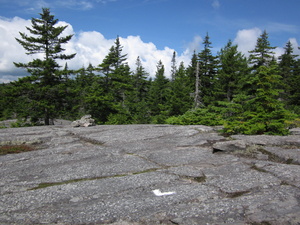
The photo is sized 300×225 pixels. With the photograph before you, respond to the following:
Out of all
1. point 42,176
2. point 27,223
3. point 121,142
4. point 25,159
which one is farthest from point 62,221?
point 121,142

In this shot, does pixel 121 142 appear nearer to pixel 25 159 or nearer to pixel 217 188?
pixel 25 159

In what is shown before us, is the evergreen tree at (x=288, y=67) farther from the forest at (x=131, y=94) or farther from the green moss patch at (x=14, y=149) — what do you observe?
the green moss patch at (x=14, y=149)

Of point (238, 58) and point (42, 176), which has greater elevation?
point (238, 58)

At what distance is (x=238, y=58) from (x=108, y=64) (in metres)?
20.1

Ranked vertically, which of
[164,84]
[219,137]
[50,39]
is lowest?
[219,137]

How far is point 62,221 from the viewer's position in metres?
4.79

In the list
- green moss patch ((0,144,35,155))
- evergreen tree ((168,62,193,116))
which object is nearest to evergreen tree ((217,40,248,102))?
evergreen tree ((168,62,193,116))

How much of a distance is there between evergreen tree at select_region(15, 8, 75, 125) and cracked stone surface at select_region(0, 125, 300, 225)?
1628 centimetres

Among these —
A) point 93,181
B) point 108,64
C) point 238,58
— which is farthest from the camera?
point 108,64

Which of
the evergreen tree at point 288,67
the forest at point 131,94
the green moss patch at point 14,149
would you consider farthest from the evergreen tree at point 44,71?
the evergreen tree at point 288,67

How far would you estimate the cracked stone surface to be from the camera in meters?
4.89

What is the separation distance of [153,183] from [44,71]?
24637 mm

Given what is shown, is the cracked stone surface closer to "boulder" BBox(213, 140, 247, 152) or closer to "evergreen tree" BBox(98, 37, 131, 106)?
"boulder" BBox(213, 140, 247, 152)

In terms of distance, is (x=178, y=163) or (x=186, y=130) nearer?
(x=178, y=163)
